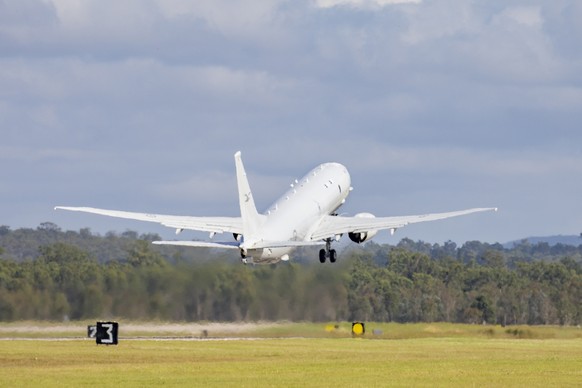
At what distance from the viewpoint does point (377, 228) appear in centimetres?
10119

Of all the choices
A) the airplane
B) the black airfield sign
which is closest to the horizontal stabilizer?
the airplane

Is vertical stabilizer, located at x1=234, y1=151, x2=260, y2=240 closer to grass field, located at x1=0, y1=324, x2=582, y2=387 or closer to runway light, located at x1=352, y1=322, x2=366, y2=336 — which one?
grass field, located at x1=0, y1=324, x2=582, y2=387

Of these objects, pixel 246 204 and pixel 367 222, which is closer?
pixel 246 204

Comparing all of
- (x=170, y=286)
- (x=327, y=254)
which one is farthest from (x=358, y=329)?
(x=170, y=286)

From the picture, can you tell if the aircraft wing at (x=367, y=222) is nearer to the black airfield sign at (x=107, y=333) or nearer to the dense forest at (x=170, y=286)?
the dense forest at (x=170, y=286)

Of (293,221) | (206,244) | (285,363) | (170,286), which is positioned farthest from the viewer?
(170,286)

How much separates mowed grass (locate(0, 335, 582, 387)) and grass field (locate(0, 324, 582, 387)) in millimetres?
44

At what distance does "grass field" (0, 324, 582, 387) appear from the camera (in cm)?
7350

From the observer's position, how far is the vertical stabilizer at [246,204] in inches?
3472

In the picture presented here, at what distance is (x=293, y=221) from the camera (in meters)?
93.6

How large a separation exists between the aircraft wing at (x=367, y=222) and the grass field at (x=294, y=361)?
7179mm

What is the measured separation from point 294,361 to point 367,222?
17062 mm

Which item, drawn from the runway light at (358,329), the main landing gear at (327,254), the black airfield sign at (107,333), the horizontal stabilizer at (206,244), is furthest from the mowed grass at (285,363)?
the horizontal stabilizer at (206,244)

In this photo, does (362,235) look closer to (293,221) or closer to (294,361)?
(293,221)
